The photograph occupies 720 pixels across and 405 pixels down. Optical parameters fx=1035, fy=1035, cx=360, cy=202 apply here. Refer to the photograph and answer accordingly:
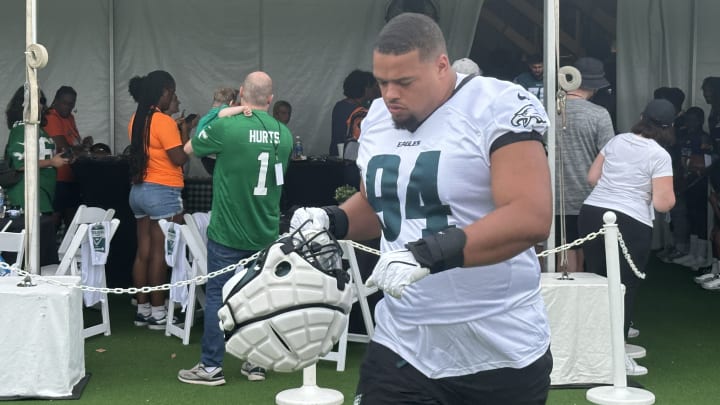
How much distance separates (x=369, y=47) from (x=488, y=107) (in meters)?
8.84

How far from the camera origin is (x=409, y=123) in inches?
113

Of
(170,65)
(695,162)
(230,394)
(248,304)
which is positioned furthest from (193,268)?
(695,162)

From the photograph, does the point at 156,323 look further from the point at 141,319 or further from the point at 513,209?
the point at 513,209

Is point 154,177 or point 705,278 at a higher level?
point 154,177

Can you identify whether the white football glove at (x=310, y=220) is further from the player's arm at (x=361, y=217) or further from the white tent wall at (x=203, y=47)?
the white tent wall at (x=203, y=47)

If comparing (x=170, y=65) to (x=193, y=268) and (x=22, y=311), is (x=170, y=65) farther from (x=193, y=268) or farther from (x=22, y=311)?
(x=22, y=311)

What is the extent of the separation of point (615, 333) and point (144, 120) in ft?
12.3

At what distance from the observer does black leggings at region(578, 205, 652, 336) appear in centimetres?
638

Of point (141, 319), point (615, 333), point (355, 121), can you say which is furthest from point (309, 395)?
point (355, 121)

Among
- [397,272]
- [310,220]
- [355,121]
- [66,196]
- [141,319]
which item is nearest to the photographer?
[397,272]

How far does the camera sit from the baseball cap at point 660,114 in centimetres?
638

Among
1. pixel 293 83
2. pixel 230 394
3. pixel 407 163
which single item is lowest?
pixel 230 394

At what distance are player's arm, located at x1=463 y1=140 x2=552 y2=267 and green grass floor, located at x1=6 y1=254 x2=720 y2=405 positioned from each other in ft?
11.5

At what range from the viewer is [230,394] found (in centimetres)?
608
